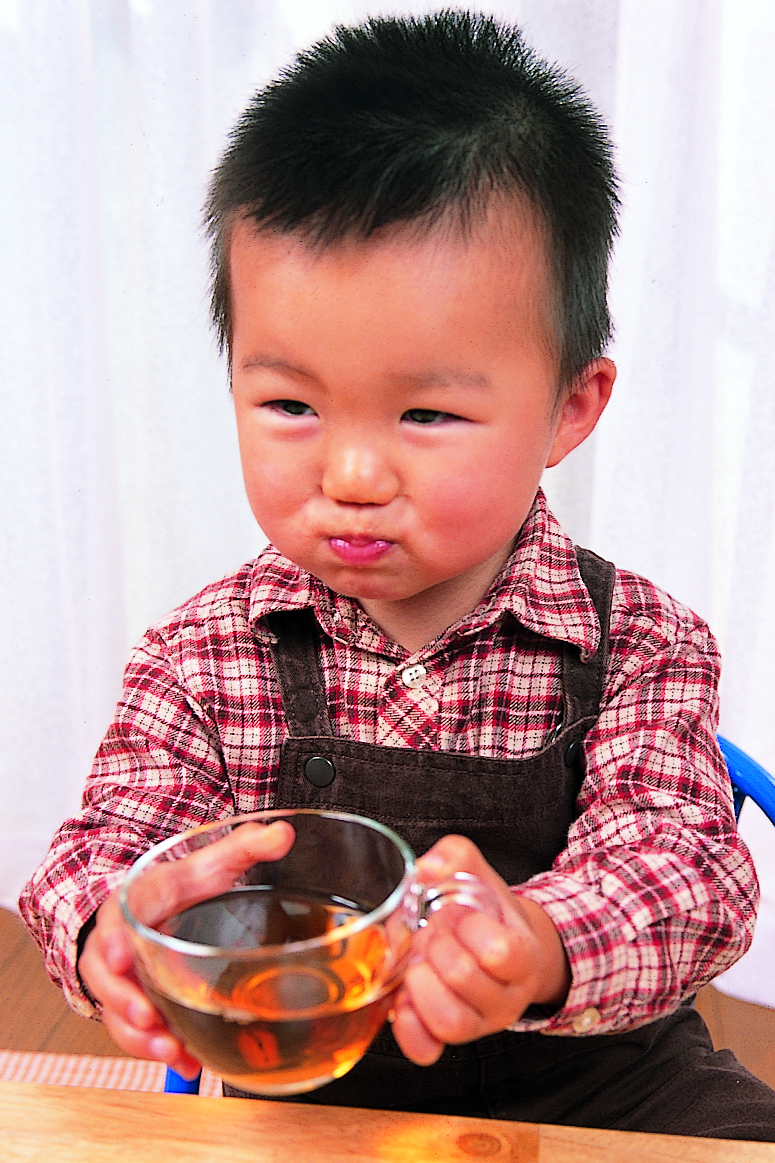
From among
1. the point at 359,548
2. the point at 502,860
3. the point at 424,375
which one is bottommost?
the point at 502,860

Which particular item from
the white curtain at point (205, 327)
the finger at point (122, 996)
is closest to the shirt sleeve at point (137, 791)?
the finger at point (122, 996)

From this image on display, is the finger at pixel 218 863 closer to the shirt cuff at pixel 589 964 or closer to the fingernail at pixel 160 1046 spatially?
the fingernail at pixel 160 1046

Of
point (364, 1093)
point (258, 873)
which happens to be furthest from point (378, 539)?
point (364, 1093)

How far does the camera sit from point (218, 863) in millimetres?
470

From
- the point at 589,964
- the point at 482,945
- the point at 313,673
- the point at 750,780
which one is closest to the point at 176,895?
the point at 482,945

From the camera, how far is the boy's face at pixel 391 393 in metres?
0.61

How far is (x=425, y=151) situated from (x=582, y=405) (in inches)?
8.8

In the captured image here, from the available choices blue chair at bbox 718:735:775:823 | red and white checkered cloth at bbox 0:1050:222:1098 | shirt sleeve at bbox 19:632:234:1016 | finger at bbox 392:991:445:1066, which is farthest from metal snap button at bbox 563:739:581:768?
red and white checkered cloth at bbox 0:1050:222:1098

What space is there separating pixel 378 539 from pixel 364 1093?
0.38 metres

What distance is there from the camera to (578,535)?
146cm

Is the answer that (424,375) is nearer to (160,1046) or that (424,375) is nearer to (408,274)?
(408,274)

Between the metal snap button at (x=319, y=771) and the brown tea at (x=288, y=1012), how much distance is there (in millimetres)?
354

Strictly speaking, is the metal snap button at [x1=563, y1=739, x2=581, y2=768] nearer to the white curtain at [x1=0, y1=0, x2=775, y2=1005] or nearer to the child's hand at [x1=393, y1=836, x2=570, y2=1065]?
the child's hand at [x1=393, y1=836, x2=570, y2=1065]

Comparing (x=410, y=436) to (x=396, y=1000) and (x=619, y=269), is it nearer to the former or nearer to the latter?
(x=396, y=1000)
